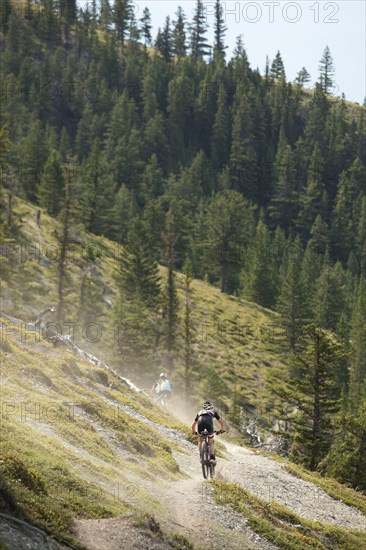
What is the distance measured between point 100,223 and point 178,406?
43104 millimetres

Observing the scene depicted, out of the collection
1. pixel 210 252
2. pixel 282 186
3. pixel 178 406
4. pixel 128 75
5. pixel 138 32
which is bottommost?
pixel 178 406

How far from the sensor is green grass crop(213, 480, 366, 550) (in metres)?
18.0

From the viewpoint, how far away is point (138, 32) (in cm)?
19675

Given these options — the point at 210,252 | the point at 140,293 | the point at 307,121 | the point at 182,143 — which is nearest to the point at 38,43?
the point at 182,143

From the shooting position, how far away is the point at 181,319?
2462 inches

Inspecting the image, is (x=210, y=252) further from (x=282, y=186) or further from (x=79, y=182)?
(x=282, y=186)

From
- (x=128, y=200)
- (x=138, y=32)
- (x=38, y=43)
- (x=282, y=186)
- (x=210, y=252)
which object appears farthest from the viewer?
(x=138, y=32)

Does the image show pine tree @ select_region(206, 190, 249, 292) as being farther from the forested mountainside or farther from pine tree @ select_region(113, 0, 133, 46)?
pine tree @ select_region(113, 0, 133, 46)

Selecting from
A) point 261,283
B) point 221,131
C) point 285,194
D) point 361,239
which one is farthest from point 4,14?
point 261,283

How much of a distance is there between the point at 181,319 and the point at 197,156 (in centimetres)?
9654

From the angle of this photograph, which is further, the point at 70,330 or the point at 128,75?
the point at 128,75

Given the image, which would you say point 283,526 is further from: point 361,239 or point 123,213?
point 361,239

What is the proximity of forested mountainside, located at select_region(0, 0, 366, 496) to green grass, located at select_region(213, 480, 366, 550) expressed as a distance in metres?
43.0

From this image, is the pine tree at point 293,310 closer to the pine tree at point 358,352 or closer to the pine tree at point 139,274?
the pine tree at point 358,352
